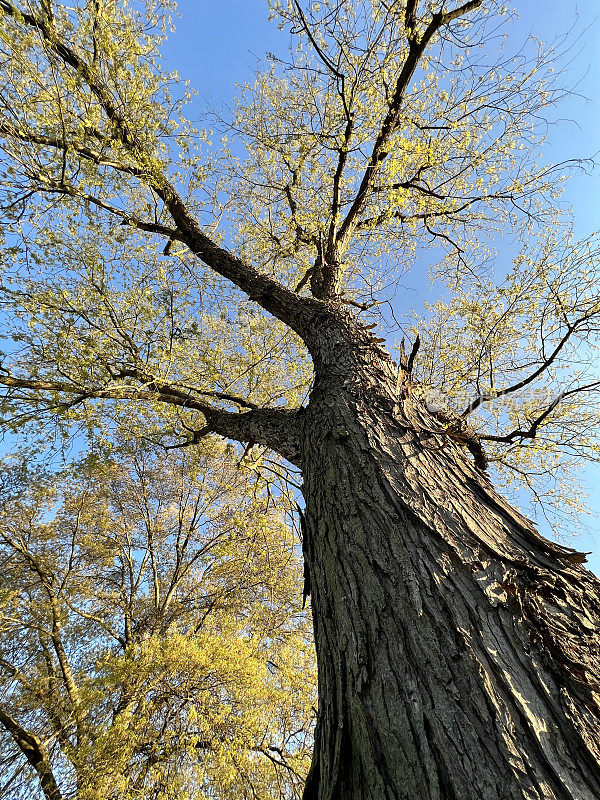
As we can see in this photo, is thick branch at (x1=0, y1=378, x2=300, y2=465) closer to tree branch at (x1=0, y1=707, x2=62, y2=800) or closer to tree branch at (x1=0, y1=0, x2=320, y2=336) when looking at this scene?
tree branch at (x1=0, y1=0, x2=320, y2=336)

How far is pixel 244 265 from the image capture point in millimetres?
4445

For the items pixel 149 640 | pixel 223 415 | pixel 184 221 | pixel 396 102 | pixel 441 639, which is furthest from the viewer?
pixel 149 640

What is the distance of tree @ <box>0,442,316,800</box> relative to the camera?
512cm

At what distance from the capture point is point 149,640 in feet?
17.7

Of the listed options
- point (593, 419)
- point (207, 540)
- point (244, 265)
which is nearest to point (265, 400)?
point (244, 265)

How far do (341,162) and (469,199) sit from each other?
2.15 m

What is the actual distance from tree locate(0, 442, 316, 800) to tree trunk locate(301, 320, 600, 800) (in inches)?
131

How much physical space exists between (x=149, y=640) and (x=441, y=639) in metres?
5.54

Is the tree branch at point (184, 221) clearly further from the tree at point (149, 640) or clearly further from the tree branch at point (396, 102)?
the tree at point (149, 640)

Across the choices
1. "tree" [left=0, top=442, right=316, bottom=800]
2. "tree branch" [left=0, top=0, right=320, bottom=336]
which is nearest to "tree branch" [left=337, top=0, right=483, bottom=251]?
"tree branch" [left=0, top=0, right=320, bottom=336]

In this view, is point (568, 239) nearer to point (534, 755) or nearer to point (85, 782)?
point (534, 755)

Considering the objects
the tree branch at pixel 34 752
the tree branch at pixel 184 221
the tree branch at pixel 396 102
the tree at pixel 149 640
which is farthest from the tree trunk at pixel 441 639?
the tree branch at pixel 34 752

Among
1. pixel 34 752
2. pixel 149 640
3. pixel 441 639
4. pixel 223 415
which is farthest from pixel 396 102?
pixel 34 752

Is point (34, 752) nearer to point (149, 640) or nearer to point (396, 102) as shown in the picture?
point (149, 640)
